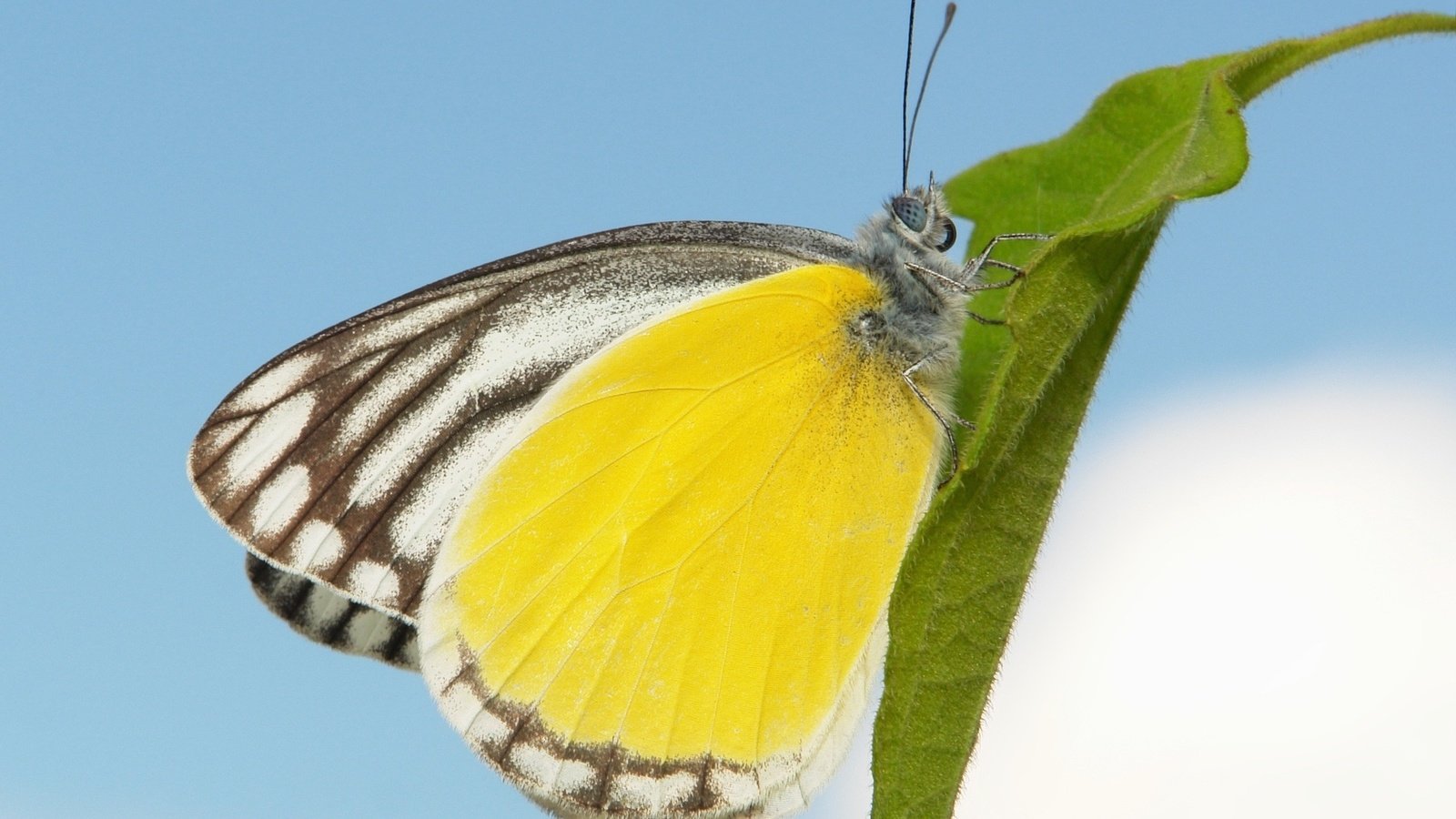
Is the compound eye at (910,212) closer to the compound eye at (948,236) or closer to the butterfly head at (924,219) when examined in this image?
the butterfly head at (924,219)

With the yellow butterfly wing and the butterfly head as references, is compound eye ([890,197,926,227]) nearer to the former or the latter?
the butterfly head

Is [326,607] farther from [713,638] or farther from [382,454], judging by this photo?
[713,638]

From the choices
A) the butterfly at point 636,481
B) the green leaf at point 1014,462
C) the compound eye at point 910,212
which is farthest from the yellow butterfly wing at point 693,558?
the green leaf at point 1014,462

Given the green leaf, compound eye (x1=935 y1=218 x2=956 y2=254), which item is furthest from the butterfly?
the green leaf

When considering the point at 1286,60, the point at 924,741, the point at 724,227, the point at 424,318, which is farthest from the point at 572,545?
the point at 1286,60

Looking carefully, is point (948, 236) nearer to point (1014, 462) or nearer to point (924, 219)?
point (924, 219)

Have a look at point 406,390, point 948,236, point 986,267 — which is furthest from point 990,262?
point 406,390

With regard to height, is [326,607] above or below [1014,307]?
below
